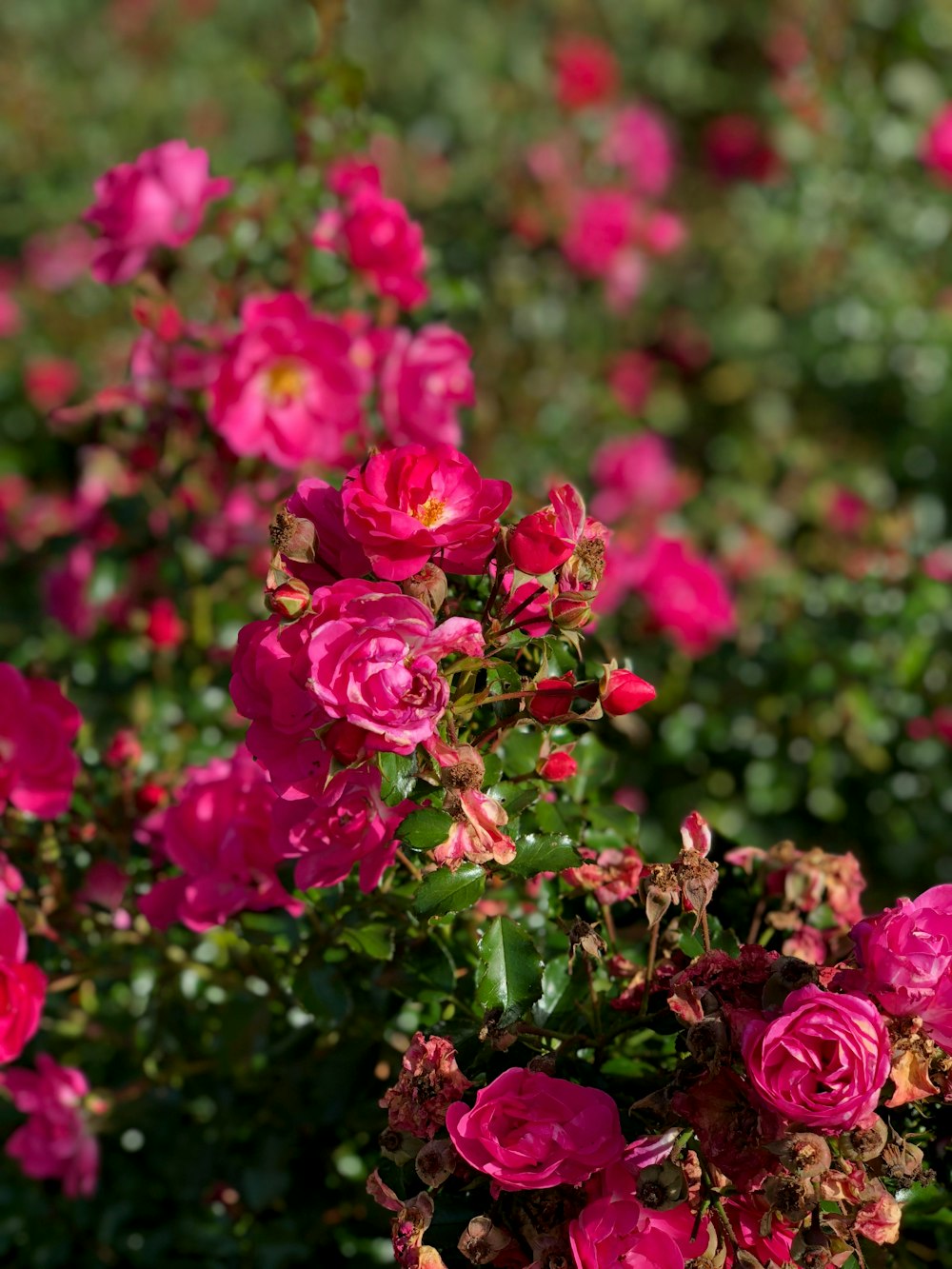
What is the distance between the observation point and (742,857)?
41.3 inches

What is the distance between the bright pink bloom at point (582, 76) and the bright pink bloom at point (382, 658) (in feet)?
9.20

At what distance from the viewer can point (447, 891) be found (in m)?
0.79

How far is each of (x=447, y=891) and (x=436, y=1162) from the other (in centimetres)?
16

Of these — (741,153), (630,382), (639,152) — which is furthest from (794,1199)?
(741,153)

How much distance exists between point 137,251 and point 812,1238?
1.20 m

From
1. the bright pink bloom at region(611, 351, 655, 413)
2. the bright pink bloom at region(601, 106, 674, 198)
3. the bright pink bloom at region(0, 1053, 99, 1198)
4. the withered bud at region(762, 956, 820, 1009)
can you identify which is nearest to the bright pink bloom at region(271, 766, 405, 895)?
the withered bud at region(762, 956, 820, 1009)

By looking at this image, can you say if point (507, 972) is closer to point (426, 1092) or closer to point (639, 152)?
point (426, 1092)

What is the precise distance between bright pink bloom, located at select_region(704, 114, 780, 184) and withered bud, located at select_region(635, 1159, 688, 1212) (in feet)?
10.6

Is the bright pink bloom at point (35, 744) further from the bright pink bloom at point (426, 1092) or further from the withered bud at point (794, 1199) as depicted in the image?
the withered bud at point (794, 1199)

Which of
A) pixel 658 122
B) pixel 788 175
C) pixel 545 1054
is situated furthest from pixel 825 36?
pixel 545 1054

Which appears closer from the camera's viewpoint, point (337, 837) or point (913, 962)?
point (913, 962)

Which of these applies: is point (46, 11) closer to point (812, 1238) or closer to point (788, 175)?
point (788, 175)

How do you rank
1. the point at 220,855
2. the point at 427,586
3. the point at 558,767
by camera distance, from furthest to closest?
the point at 220,855, the point at 558,767, the point at 427,586

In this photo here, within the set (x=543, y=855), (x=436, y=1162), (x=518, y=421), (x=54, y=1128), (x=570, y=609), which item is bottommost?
(x=518, y=421)
